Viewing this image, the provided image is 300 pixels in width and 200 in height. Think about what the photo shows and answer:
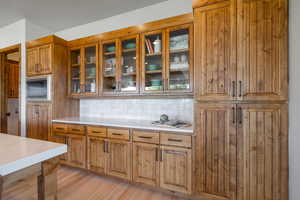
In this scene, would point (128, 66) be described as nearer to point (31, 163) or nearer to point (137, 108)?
point (137, 108)

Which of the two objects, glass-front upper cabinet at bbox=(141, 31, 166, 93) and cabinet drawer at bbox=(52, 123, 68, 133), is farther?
cabinet drawer at bbox=(52, 123, 68, 133)

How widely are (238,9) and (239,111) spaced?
1.05 metres

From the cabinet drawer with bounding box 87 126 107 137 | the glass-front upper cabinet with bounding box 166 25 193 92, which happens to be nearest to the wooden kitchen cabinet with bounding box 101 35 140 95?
the glass-front upper cabinet with bounding box 166 25 193 92

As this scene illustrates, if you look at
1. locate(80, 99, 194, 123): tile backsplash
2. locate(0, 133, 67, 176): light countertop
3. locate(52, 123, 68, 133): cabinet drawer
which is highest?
locate(80, 99, 194, 123): tile backsplash

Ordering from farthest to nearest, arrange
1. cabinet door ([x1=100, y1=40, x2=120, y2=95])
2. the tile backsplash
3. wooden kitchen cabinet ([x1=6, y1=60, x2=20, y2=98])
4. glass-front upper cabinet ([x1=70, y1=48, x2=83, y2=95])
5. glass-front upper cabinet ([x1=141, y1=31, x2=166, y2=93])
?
wooden kitchen cabinet ([x1=6, y1=60, x2=20, y2=98]), glass-front upper cabinet ([x1=70, y1=48, x2=83, y2=95]), cabinet door ([x1=100, y1=40, x2=120, y2=95]), the tile backsplash, glass-front upper cabinet ([x1=141, y1=31, x2=166, y2=93])

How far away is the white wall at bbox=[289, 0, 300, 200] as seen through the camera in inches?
56.7

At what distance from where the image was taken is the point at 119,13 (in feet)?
9.34

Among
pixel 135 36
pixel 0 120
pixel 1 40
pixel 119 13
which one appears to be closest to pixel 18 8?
pixel 1 40

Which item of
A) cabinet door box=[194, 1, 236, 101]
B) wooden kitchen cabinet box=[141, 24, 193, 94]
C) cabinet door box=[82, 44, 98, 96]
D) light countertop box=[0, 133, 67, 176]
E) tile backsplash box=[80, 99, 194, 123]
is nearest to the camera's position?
light countertop box=[0, 133, 67, 176]

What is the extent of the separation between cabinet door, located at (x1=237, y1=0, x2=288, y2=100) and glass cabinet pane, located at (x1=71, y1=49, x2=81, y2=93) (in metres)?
2.63

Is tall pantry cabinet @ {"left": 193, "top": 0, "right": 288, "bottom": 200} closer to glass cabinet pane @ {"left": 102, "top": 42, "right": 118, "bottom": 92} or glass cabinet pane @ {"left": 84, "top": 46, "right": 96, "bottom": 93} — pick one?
glass cabinet pane @ {"left": 102, "top": 42, "right": 118, "bottom": 92}

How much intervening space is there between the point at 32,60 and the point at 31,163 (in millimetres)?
2830

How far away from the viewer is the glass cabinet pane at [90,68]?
2724 mm

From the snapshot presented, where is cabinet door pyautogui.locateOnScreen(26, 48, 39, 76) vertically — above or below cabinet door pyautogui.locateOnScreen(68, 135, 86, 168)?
above
